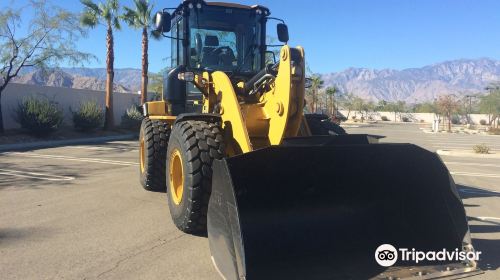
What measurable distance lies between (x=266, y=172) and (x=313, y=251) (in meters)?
0.87

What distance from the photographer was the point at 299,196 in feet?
15.3

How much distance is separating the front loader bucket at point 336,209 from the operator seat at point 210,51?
131 inches

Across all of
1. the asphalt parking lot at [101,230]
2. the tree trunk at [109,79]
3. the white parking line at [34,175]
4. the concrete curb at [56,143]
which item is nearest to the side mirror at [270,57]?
the asphalt parking lot at [101,230]

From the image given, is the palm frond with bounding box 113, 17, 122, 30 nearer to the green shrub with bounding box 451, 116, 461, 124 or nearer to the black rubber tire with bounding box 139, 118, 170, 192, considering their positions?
the black rubber tire with bounding box 139, 118, 170, 192

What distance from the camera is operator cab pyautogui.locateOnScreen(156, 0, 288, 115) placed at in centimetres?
731

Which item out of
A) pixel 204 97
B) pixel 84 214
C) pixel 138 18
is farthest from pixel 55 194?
pixel 138 18

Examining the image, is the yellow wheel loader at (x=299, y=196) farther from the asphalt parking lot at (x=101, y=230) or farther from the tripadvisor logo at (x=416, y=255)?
the asphalt parking lot at (x=101, y=230)

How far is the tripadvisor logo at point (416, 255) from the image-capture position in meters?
4.30

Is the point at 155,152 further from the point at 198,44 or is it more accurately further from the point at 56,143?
the point at 56,143

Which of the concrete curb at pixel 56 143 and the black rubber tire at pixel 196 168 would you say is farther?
the concrete curb at pixel 56 143

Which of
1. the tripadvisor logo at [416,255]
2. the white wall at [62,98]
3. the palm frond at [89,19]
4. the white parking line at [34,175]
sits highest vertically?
the palm frond at [89,19]

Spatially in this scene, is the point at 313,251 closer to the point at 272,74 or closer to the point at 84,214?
the point at 272,74

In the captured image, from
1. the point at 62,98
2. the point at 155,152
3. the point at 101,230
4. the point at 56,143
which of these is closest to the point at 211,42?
the point at 155,152

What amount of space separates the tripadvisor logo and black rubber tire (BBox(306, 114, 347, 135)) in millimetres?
3066
